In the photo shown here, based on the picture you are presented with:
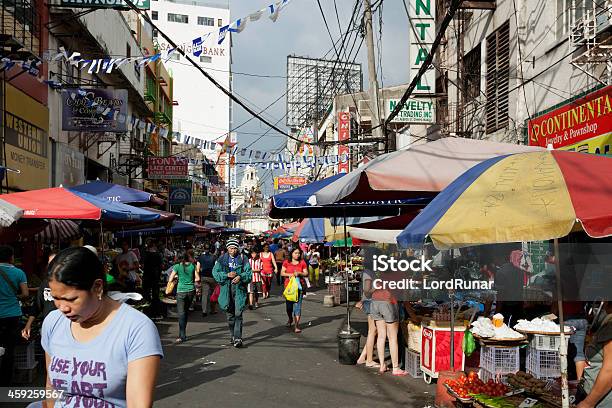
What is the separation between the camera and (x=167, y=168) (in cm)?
3027

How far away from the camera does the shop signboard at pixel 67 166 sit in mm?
18844

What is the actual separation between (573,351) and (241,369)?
15.7ft

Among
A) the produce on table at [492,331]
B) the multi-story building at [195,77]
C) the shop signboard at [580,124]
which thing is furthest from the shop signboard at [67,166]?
the multi-story building at [195,77]

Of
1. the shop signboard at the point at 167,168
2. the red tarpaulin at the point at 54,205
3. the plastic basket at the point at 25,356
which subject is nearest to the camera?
the plastic basket at the point at 25,356

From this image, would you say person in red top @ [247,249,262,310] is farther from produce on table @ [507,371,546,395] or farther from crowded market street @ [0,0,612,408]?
produce on table @ [507,371,546,395]

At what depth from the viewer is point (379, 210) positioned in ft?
41.7

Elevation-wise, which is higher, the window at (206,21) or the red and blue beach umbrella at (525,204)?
the window at (206,21)

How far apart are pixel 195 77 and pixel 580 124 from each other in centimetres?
8196

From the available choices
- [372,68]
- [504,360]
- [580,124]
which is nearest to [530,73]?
[580,124]

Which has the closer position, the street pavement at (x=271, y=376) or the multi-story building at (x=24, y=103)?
the street pavement at (x=271, y=376)

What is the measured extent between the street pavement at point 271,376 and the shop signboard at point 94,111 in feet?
25.9

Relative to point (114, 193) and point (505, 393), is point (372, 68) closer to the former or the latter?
point (114, 193)

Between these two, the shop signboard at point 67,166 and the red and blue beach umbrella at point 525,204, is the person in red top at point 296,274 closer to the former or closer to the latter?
the red and blue beach umbrella at point 525,204

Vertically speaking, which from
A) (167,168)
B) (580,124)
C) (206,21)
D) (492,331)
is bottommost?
(492,331)
